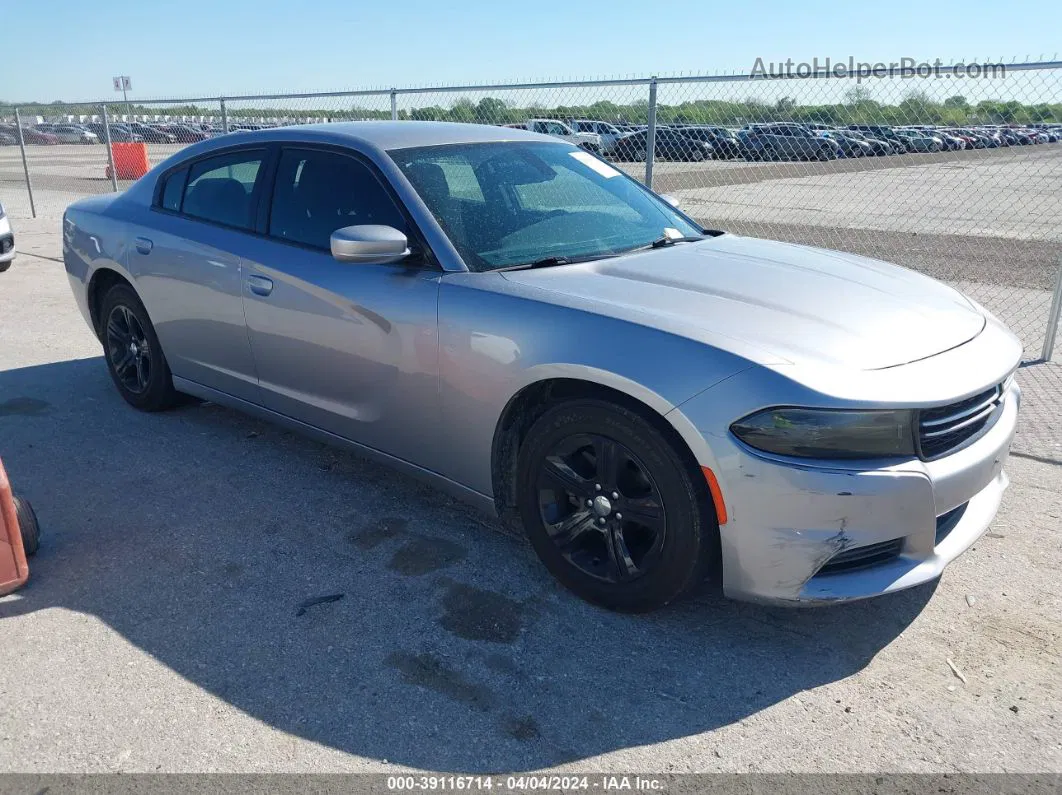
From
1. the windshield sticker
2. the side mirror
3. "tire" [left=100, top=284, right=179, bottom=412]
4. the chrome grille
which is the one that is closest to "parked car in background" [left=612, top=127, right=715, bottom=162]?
the windshield sticker

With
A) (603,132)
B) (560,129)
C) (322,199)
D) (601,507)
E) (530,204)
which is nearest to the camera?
(601,507)

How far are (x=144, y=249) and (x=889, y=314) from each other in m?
3.80

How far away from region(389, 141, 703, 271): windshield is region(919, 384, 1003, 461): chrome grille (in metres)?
1.47

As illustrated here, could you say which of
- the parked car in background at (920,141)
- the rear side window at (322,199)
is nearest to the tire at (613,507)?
the rear side window at (322,199)

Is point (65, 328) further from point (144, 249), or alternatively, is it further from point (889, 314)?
point (889, 314)

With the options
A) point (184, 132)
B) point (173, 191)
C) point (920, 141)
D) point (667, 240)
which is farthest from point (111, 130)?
point (920, 141)

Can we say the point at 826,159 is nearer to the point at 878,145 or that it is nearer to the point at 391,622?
the point at 878,145

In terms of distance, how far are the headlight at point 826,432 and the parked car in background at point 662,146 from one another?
808 centimetres

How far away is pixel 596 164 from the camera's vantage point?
439 centimetres

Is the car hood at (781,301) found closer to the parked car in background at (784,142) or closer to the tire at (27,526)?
the tire at (27,526)

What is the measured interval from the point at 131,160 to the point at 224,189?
66.4 ft

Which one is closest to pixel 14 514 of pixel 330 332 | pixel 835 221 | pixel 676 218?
pixel 330 332

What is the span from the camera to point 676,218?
14.0ft

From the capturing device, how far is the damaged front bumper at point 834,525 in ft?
8.43
